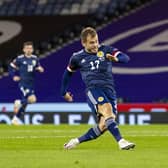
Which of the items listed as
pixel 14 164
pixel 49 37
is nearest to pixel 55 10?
pixel 49 37

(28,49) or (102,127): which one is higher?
(28,49)

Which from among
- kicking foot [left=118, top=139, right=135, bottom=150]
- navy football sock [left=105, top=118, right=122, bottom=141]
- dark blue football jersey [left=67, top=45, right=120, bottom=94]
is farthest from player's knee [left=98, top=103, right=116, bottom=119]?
kicking foot [left=118, top=139, right=135, bottom=150]

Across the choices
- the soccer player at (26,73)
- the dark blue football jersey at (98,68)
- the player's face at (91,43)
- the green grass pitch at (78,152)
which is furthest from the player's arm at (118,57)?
the soccer player at (26,73)

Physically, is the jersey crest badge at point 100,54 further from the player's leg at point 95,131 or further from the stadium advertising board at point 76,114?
the stadium advertising board at point 76,114

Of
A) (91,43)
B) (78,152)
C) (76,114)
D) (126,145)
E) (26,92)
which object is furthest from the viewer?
(76,114)

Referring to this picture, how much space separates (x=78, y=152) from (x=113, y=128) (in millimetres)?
634

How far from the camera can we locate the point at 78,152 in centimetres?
1205

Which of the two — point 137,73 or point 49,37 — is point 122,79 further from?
point 49,37

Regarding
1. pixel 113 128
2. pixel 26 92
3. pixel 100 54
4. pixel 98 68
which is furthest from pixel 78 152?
pixel 26 92

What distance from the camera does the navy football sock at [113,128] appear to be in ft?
39.7

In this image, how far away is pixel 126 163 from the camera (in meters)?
10.1

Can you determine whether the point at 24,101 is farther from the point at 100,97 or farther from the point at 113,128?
the point at 113,128

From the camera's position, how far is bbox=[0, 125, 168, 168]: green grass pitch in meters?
10.0

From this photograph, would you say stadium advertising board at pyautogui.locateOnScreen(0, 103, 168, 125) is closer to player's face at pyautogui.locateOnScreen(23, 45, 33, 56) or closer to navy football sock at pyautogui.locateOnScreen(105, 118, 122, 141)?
player's face at pyautogui.locateOnScreen(23, 45, 33, 56)
